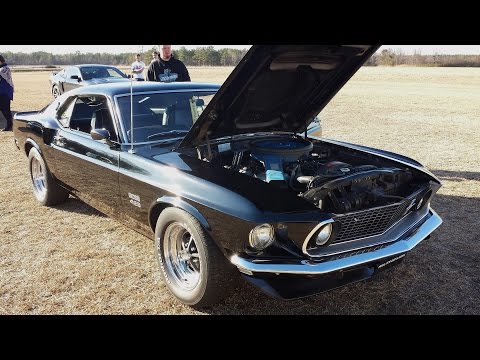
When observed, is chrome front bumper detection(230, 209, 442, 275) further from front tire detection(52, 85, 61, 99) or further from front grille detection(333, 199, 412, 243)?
front tire detection(52, 85, 61, 99)

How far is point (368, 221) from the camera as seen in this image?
9.48ft

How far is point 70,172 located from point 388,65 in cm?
5462

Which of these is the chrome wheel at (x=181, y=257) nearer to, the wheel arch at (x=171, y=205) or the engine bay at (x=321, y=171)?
the wheel arch at (x=171, y=205)

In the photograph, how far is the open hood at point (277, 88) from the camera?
10.3 feet

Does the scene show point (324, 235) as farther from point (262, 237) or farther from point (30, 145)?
point (30, 145)

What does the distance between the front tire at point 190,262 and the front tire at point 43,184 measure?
2274 mm

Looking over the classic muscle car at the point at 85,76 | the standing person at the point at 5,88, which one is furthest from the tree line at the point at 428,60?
the standing person at the point at 5,88

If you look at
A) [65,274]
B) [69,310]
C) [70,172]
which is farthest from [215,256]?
[70,172]

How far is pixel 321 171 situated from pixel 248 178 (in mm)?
691

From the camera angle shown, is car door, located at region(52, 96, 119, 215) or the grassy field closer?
the grassy field

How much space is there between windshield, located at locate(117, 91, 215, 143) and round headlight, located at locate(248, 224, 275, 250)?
1.55m

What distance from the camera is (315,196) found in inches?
112

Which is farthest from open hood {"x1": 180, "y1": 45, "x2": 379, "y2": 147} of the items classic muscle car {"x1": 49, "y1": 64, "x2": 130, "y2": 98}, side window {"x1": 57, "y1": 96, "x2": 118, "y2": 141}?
classic muscle car {"x1": 49, "y1": 64, "x2": 130, "y2": 98}

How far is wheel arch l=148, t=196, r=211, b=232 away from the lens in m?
2.77
